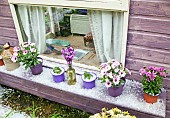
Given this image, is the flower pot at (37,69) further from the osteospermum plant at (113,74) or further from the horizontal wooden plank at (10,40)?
the osteospermum plant at (113,74)

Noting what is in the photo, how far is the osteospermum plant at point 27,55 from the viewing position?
7.68 ft

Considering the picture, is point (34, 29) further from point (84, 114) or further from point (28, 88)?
point (84, 114)

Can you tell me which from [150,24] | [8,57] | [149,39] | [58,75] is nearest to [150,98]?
[149,39]

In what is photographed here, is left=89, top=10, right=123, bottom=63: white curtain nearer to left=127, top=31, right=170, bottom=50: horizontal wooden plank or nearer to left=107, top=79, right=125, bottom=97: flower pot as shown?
left=127, top=31, right=170, bottom=50: horizontal wooden plank

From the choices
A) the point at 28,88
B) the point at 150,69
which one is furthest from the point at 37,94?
the point at 150,69

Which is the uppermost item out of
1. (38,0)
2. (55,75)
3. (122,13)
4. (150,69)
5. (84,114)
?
(38,0)

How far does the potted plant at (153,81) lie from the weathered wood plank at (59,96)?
189 mm

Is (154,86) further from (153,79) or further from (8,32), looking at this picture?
(8,32)

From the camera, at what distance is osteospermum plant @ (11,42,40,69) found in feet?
7.68

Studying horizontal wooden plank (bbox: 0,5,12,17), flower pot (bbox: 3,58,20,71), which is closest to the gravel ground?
flower pot (bbox: 3,58,20,71)

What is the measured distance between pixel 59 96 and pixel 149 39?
1194 mm

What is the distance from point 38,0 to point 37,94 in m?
1.15

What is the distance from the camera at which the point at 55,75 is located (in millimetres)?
2279

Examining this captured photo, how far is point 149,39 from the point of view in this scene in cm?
190
